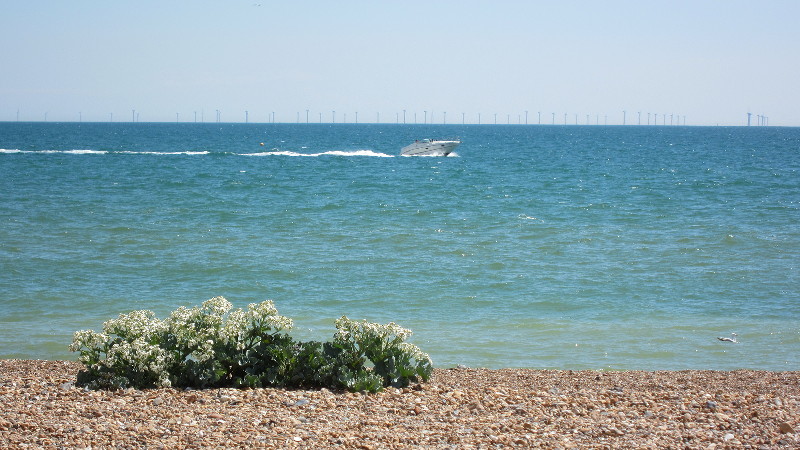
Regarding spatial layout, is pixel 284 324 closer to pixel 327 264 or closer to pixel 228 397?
pixel 228 397

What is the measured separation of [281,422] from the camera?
Answer: 6.41 m

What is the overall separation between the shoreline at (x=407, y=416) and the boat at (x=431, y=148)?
2288 inches

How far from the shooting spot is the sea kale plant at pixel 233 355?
24.5 ft

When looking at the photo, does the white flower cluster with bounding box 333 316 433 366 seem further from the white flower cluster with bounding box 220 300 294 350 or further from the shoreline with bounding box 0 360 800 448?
the white flower cluster with bounding box 220 300 294 350

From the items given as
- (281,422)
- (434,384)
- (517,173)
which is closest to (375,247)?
(434,384)

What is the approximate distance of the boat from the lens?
66.0m

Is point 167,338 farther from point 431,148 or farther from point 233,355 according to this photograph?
point 431,148

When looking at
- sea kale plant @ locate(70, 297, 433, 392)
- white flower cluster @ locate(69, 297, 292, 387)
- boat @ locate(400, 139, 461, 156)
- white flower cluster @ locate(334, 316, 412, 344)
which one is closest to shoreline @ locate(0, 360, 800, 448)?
sea kale plant @ locate(70, 297, 433, 392)

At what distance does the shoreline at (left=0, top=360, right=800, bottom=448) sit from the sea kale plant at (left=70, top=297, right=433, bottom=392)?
19cm

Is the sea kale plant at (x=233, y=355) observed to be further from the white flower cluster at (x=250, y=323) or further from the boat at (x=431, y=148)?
the boat at (x=431, y=148)

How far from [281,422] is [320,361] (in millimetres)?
1396

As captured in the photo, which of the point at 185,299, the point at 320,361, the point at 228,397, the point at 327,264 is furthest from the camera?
the point at 327,264

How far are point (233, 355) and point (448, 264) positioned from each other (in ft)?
35.1

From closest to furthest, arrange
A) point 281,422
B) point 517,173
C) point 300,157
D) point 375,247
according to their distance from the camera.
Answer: point 281,422, point 375,247, point 517,173, point 300,157
